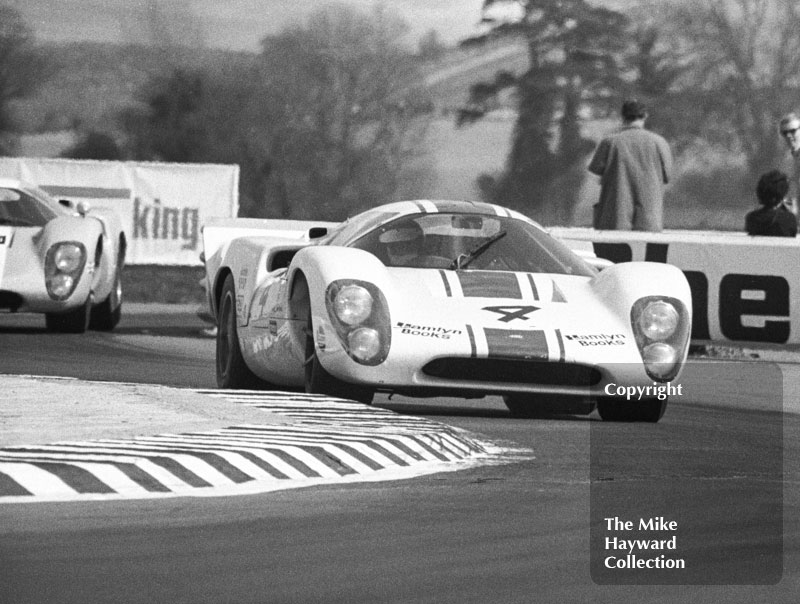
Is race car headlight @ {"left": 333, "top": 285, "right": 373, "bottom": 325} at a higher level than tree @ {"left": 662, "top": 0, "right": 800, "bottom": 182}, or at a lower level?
lower

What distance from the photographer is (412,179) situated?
73.7 feet

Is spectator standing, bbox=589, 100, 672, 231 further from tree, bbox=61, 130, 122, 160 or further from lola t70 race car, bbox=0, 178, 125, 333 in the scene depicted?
tree, bbox=61, 130, 122, 160

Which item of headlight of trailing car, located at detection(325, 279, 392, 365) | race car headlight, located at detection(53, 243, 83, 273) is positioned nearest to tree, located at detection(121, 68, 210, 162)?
race car headlight, located at detection(53, 243, 83, 273)

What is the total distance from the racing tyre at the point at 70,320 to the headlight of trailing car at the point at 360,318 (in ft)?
18.6

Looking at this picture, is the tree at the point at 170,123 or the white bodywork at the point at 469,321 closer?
the white bodywork at the point at 469,321

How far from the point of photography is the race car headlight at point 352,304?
736 centimetres

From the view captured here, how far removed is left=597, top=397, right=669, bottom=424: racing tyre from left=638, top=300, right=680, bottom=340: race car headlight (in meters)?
0.27

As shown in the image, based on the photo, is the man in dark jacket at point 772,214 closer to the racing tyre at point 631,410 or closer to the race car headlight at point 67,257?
the race car headlight at point 67,257

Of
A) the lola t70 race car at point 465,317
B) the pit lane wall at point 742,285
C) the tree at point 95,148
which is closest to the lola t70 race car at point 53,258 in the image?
the pit lane wall at point 742,285

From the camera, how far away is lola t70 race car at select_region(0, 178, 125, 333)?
1234 cm

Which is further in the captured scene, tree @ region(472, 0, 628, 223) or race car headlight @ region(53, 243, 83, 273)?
tree @ region(472, 0, 628, 223)

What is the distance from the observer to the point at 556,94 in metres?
23.0

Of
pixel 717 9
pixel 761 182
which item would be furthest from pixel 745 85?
pixel 761 182

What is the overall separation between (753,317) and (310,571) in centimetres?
833
